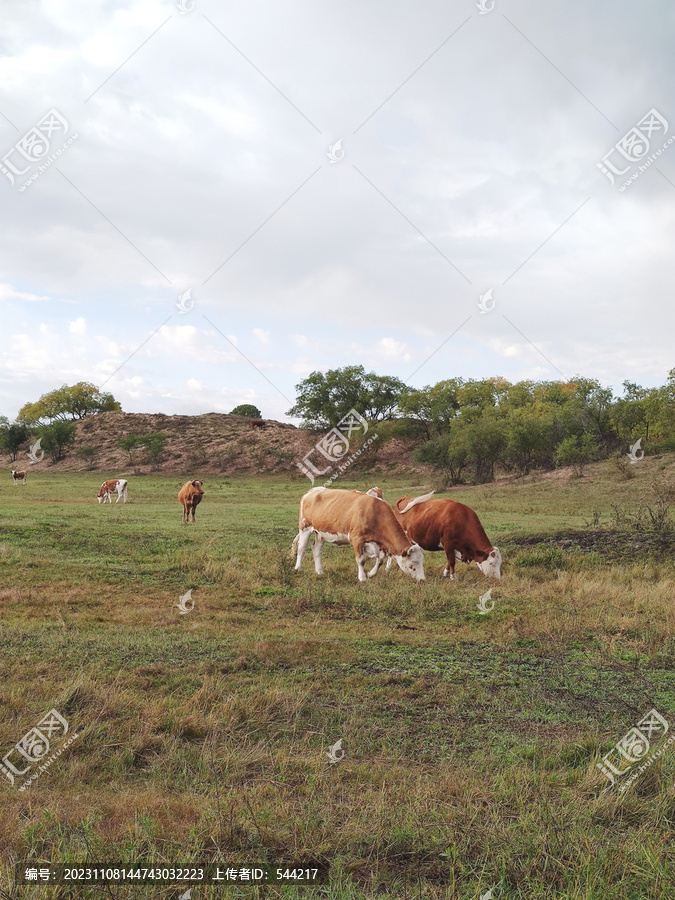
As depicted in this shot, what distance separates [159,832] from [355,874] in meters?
1.21

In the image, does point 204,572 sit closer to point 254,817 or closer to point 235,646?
point 235,646

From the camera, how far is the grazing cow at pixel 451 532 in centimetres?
1429

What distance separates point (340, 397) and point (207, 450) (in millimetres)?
18625

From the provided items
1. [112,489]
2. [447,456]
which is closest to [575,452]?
[447,456]

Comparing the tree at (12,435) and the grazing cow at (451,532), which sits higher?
the tree at (12,435)

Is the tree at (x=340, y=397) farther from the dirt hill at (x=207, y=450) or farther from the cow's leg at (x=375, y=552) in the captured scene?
the cow's leg at (x=375, y=552)

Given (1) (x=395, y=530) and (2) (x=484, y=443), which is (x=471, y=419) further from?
(1) (x=395, y=530)

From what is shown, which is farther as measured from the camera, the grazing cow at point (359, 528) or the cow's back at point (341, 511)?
the cow's back at point (341, 511)

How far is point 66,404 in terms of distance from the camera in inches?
4449

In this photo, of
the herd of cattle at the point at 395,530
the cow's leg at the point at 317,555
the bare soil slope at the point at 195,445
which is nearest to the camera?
the herd of cattle at the point at 395,530

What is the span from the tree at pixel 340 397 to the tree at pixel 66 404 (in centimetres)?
5243

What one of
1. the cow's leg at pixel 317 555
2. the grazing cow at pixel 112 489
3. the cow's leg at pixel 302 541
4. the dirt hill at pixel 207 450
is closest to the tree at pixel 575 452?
the dirt hill at pixel 207 450

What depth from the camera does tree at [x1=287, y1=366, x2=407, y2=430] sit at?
7869 centimetres

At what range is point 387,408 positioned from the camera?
84562mm
